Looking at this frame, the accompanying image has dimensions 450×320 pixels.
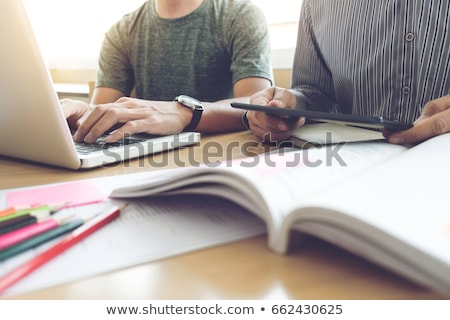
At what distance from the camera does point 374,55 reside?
0.81 metres

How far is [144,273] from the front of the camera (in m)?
0.28

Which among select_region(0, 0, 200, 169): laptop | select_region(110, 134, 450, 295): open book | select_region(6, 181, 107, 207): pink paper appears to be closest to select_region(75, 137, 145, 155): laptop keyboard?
select_region(0, 0, 200, 169): laptop

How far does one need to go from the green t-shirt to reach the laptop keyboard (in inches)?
19.1

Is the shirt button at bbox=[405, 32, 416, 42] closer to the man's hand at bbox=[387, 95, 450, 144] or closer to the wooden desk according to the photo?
the man's hand at bbox=[387, 95, 450, 144]

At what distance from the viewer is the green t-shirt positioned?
1111 millimetres

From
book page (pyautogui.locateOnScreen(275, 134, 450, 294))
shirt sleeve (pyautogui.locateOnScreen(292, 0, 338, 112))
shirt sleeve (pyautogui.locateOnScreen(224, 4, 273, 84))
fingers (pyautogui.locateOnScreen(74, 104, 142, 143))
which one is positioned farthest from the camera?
shirt sleeve (pyautogui.locateOnScreen(224, 4, 273, 84))

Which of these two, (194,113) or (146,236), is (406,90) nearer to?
(194,113)

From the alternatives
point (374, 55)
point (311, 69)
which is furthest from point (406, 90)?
point (311, 69)

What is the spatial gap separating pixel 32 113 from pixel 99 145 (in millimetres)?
131

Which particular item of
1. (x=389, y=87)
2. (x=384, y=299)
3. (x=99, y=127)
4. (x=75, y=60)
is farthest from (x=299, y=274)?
(x=75, y=60)

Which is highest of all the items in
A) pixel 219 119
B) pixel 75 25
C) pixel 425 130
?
pixel 425 130

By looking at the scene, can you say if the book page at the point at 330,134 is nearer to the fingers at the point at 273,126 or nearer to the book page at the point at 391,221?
the fingers at the point at 273,126

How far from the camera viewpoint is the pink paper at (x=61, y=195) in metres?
0.42

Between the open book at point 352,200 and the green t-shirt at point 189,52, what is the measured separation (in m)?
0.73
